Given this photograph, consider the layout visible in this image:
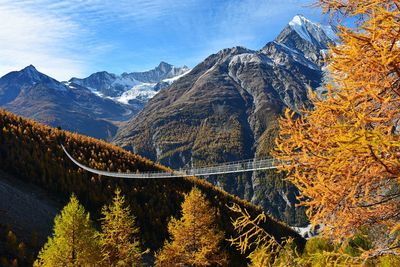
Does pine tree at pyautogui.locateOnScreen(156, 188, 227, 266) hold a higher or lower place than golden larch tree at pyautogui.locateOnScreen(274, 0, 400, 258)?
lower

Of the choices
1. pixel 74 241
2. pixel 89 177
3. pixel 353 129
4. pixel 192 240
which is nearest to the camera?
pixel 353 129

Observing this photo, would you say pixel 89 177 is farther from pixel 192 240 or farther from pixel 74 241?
pixel 74 241

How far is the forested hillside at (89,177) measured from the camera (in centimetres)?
3288

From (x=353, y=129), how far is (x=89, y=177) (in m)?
35.1

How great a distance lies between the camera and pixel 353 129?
4914 mm

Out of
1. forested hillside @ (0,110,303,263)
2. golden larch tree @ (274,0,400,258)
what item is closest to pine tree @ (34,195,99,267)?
golden larch tree @ (274,0,400,258)

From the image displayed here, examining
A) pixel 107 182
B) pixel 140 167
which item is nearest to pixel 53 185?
pixel 107 182

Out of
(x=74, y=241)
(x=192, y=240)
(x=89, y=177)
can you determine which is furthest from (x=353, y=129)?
(x=89, y=177)

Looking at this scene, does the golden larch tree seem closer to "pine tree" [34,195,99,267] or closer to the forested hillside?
"pine tree" [34,195,99,267]

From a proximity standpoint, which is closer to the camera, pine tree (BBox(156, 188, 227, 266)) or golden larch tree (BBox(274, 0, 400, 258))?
golden larch tree (BBox(274, 0, 400, 258))

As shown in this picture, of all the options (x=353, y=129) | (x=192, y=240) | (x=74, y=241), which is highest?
(x=353, y=129)

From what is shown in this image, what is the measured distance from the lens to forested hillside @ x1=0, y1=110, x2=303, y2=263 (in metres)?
32.9

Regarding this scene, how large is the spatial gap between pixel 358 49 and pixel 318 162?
183 cm

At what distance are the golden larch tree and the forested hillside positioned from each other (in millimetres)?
28933
